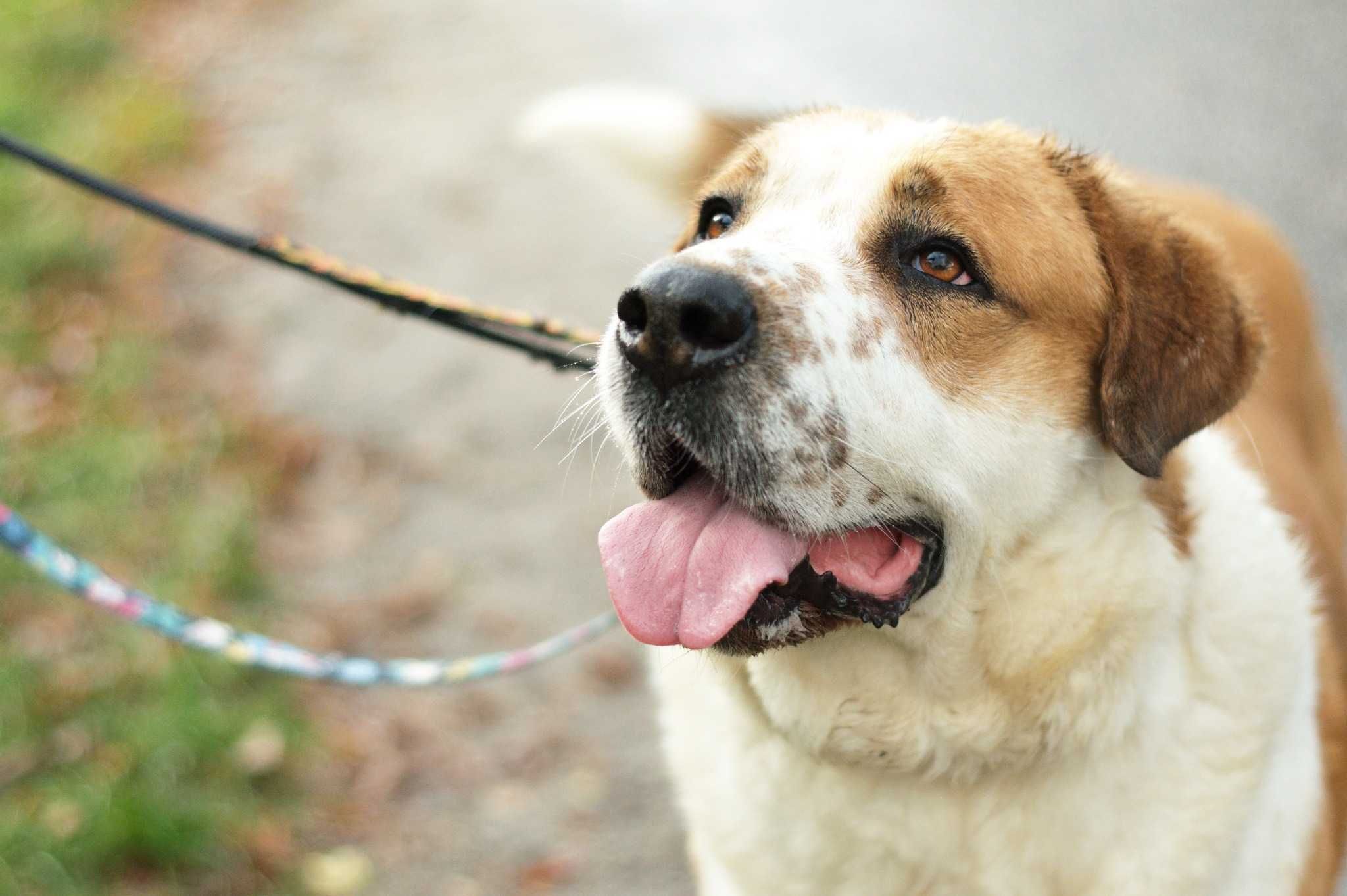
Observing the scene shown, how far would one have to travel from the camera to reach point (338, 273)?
264 centimetres

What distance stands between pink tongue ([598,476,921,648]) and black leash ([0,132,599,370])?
1.77ft

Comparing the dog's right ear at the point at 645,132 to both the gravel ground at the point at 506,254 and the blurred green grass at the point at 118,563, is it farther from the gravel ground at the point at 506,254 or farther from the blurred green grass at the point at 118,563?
the blurred green grass at the point at 118,563

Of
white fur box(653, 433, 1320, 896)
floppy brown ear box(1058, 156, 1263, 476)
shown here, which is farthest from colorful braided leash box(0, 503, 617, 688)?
floppy brown ear box(1058, 156, 1263, 476)

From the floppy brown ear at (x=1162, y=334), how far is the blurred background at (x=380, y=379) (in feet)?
1.16

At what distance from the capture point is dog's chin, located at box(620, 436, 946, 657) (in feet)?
6.73

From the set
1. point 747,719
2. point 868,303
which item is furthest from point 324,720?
point 868,303

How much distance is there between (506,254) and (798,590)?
14.4 ft

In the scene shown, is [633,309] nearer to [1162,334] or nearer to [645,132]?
[1162,334]

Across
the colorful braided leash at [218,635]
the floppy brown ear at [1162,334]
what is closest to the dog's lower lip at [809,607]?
the floppy brown ear at [1162,334]

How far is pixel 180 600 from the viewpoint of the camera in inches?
170

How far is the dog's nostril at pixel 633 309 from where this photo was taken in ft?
6.33

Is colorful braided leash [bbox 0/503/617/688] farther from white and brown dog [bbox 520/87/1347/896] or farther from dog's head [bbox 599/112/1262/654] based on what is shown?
dog's head [bbox 599/112/1262/654]

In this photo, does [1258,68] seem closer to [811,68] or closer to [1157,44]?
[1157,44]

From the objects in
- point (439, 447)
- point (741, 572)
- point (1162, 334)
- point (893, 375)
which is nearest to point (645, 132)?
point (893, 375)
